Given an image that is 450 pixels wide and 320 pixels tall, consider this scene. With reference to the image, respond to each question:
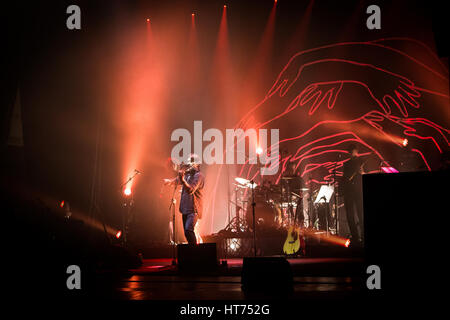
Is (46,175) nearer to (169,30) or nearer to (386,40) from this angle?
(169,30)

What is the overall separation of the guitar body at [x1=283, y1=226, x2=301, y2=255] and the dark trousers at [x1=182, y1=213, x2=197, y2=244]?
7.46 feet

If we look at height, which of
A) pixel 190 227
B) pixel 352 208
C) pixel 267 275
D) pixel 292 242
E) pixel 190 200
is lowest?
pixel 292 242

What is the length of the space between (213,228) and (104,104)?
4.93 m

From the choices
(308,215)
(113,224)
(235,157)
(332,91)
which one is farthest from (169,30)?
(308,215)

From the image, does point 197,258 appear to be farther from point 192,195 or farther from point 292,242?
point 292,242

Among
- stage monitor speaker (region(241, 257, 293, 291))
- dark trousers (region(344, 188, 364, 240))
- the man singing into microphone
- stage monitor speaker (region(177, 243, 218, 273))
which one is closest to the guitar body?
dark trousers (region(344, 188, 364, 240))

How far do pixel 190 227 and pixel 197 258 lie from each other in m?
0.89

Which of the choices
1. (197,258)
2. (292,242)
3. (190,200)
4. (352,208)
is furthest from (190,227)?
(352,208)

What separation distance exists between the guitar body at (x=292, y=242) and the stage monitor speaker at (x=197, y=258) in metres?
2.53

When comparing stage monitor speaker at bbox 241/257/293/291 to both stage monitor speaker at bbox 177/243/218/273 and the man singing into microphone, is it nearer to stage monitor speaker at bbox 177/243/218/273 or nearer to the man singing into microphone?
stage monitor speaker at bbox 177/243/218/273

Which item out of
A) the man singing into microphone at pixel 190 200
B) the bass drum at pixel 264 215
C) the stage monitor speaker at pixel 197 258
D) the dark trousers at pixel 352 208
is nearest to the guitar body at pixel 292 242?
the dark trousers at pixel 352 208

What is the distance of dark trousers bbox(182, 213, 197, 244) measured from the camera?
5.89 meters

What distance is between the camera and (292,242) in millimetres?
7156

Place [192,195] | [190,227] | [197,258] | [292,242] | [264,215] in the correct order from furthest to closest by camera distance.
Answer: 1. [264,215]
2. [292,242]
3. [192,195]
4. [190,227]
5. [197,258]
